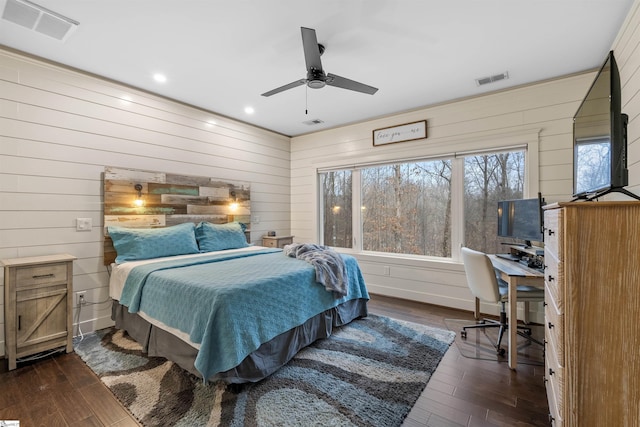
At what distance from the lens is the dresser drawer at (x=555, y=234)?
126 cm

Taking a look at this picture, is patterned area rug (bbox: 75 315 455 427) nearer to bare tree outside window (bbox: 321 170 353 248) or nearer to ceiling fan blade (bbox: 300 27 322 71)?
bare tree outside window (bbox: 321 170 353 248)

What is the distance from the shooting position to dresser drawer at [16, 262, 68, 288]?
230cm

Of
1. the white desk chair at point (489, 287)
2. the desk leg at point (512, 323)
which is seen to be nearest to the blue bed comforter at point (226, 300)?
the white desk chair at point (489, 287)

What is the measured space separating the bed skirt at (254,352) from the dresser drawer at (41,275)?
0.61 meters

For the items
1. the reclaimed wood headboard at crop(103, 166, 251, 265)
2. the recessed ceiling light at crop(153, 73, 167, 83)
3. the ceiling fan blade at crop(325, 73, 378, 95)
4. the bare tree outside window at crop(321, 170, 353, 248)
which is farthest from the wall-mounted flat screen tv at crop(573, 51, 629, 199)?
the reclaimed wood headboard at crop(103, 166, 251, 265)

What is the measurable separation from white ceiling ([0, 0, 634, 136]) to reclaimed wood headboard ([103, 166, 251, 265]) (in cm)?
109

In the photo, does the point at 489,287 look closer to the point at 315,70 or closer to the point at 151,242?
the point at 315,70

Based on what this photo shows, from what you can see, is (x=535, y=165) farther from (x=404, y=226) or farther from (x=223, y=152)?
Answer: (x=223, y=152)

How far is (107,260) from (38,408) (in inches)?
60.3

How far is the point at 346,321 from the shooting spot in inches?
120

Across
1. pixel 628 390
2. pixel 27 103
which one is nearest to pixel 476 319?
pixel 628 390

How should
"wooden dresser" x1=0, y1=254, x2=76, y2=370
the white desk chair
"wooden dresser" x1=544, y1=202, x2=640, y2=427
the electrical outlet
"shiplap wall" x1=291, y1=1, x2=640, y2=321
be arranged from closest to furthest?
"wooden dresser" x1=544, y1=202, x2=640, y2=427 → "shiplap wall" x1=291, y1=1, x2=640, y2=321 → "wooden dresser" x1=0, y1=254, x2=76, y2=370 → the white desk chair → the electrical outlet

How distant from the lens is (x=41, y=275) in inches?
94.0

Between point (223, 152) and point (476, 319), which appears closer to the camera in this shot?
point (476, 319)
